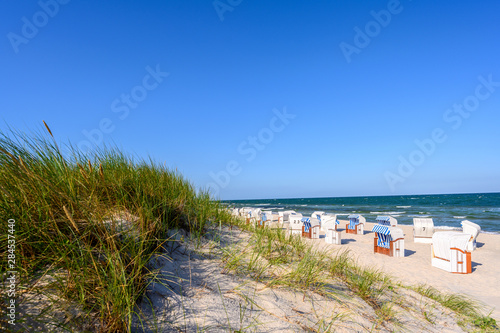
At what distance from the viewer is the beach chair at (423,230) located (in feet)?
A: 45.4

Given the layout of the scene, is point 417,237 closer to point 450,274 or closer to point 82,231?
point 450,274

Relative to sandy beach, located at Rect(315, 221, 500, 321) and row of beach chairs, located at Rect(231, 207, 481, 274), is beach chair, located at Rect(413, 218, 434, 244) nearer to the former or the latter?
row of beach chairs, located at Rect(231, 207, 481, 274)

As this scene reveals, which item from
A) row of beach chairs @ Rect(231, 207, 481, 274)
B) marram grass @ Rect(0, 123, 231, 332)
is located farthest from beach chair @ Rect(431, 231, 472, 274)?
marram grass @ Rect(0, 123, 231, 332)

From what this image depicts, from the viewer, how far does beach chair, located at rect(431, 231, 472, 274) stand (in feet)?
28.2

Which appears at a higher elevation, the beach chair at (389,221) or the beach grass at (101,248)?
the beach grass at (101,248)

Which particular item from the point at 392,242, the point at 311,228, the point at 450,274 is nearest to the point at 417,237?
the point at 392,242

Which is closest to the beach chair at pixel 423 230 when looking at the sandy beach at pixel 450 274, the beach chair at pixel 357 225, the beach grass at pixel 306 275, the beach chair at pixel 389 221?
the sandy beach at pixel 450 274

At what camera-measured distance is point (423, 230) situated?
46.0 feet

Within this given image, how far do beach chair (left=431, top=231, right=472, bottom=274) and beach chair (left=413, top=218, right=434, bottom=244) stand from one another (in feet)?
16.7

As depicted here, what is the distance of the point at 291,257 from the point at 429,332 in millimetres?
1721

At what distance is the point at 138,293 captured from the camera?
1868 millimetres

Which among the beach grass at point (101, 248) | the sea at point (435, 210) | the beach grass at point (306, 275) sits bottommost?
the sea at point (435, 210)

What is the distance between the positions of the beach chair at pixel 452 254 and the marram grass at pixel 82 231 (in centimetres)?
1006

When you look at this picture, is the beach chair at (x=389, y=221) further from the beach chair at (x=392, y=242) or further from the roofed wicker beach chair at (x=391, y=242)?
the beach chair at (x=392, y=242)
